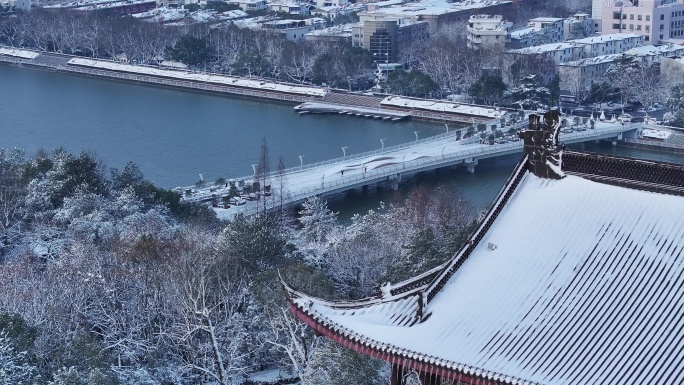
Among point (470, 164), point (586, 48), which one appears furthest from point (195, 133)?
point (586, 48)

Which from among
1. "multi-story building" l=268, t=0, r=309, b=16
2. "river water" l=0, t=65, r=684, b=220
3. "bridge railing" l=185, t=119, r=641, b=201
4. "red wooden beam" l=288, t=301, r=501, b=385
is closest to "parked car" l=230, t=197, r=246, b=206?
"bridge railing" l=185, t=119, r=641, b=201

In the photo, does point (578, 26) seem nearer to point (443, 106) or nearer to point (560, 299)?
point (443, 106)

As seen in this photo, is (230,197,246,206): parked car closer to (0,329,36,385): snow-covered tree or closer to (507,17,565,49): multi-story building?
(0,329,36,385): snow-covered tree

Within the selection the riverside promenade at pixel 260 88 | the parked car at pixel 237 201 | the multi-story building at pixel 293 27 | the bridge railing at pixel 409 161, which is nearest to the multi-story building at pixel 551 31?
the multi-story building at pixel 293 27

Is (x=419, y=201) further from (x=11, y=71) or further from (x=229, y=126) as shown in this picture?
(x=11, y=71)

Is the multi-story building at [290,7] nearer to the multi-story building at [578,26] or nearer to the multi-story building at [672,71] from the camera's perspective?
the multi-story building at [578,26]
